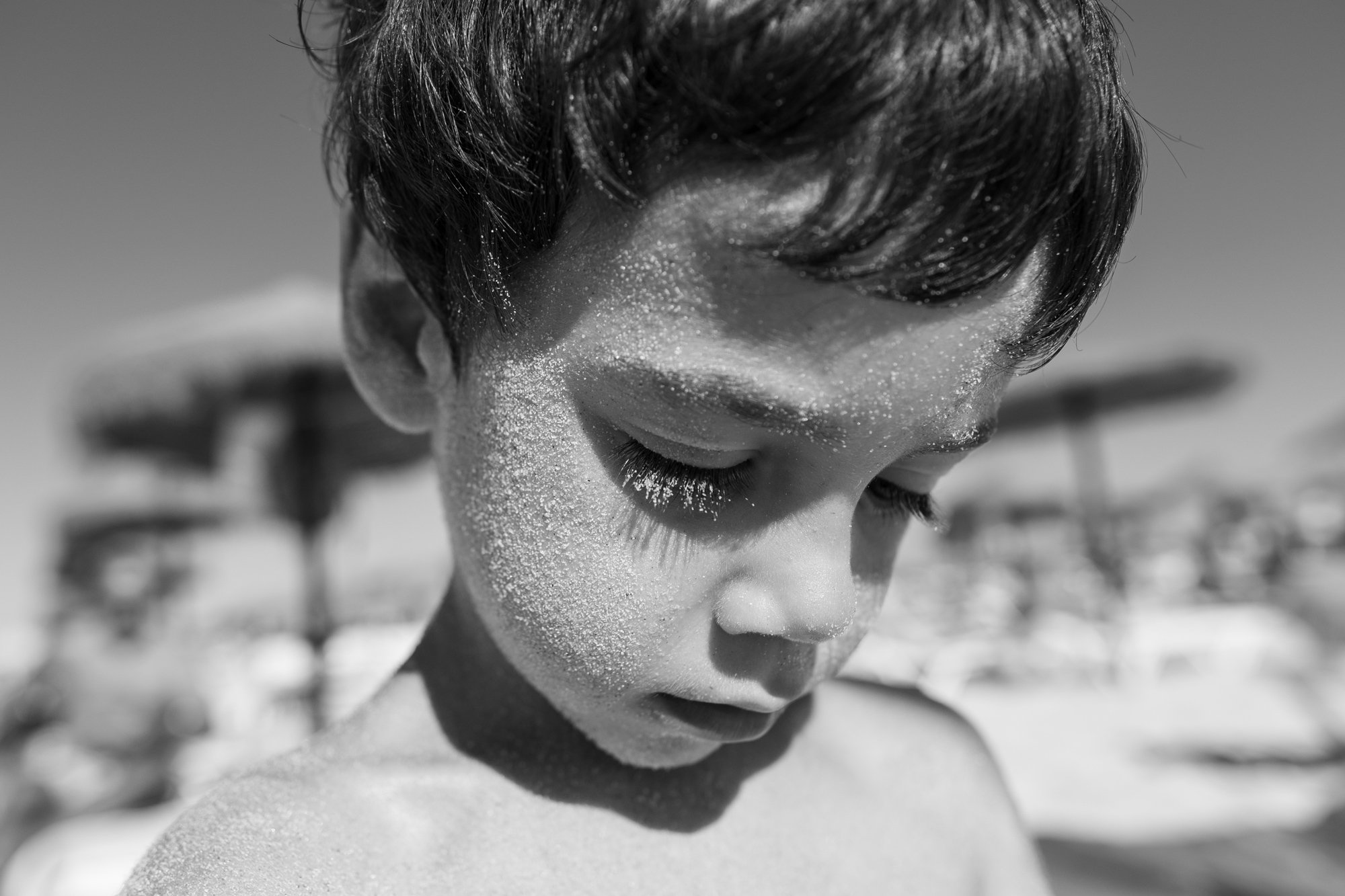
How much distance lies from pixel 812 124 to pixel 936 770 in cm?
99

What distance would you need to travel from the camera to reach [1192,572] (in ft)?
53.7

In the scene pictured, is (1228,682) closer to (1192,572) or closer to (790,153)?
(790,153)

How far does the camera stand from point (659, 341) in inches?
28.7

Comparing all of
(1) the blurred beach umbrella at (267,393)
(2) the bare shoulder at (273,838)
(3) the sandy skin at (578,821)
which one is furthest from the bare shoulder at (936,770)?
(1) the blurred beach umbrella at (267,393)

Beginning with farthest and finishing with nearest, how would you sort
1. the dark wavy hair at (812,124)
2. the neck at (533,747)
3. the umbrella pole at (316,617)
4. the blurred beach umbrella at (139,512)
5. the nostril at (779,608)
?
the blurred beach umbrella at (139,512) < the umbrella pole at (316,617) < the neck at (533,747) < the nostril at (779,608) < the dark wavy hair at (812,124)

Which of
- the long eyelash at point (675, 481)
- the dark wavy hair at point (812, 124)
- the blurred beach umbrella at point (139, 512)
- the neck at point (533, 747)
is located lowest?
the blurred beach umbrella at point (139, 512)

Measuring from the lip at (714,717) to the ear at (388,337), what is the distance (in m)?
0.39

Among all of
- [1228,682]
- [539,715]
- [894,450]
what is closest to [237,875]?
[539,715]

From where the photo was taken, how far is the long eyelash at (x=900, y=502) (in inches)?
35.7

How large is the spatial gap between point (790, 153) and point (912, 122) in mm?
91

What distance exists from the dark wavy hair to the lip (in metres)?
0.39

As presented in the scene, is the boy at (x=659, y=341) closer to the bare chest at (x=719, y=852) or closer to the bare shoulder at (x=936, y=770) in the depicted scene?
the bare chest at (x=719, y=852)

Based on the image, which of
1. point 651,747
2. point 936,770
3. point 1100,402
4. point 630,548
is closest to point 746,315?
point 630,548

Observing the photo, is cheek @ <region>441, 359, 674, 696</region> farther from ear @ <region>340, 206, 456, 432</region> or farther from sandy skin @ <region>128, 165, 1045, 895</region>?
ear @ <region>340, 206, 456, 432</region>
